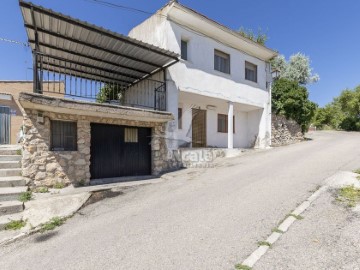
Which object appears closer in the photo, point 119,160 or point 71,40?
point 71,40

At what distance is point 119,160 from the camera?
898 cm

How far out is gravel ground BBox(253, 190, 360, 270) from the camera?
3068mm

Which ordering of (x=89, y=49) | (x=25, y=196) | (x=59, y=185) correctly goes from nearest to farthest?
(x=25, y=196), (x=59, y=185), (x=89, y=49)

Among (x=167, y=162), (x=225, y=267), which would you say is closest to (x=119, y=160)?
(x=167, y=162)

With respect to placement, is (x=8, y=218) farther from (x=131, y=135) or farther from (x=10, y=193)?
(x=131, y=135)

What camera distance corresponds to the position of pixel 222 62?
12922 millimetres

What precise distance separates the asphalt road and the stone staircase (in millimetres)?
1428

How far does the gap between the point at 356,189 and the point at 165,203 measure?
15.5ft

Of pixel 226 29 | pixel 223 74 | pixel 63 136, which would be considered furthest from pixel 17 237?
pixel 226 29

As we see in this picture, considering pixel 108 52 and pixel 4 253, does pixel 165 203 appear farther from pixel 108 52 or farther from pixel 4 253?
pixel 108 52

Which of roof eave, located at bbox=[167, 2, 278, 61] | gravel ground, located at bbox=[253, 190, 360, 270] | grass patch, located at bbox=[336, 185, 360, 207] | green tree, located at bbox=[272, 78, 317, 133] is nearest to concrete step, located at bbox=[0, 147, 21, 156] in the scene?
roof eave, located at bbox=[167, 2, 278, 61]

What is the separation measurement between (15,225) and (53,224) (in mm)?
799

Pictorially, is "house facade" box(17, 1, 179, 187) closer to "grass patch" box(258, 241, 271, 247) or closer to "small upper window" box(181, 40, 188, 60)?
"small upper window" box(181, 40, 188, 60)

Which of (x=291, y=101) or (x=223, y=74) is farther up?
(x=223, y=74)
